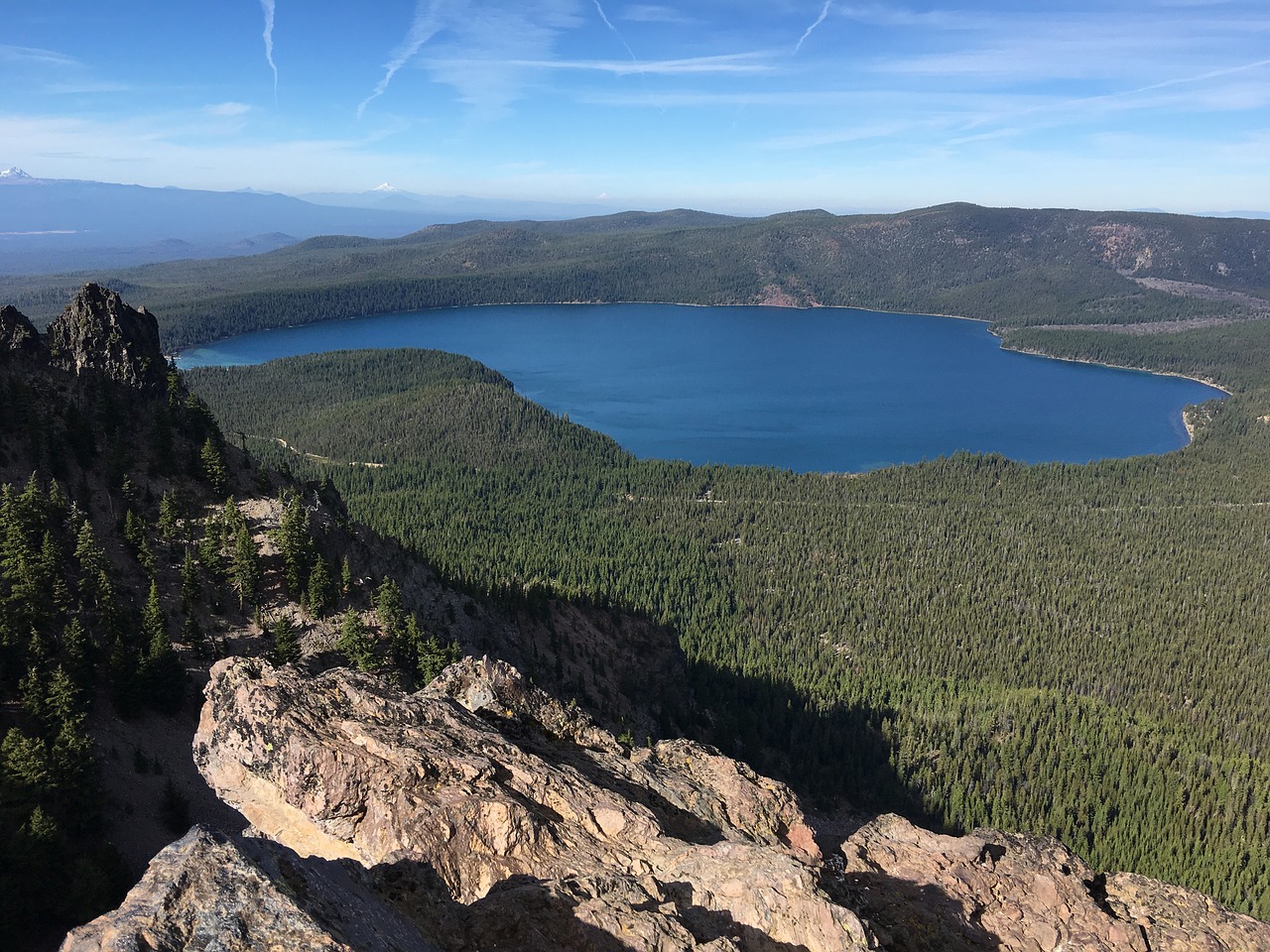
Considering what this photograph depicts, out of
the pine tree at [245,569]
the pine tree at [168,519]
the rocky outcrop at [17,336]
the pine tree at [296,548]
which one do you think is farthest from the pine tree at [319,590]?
the rocky outcrop at [17,336]

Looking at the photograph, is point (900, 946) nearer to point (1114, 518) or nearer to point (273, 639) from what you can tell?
point (273, 639)

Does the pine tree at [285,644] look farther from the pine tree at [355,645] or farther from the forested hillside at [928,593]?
the forested hillside at [928,593]

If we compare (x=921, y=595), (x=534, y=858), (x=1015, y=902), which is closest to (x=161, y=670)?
(x=534, y=858)

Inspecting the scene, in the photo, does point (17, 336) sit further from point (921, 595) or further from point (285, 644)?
point (921, 595)

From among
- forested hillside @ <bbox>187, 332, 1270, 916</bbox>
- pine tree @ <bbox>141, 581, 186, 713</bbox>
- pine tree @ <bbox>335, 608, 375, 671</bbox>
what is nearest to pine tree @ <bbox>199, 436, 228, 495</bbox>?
pine tree @ <bbox>141, 581, 186, 713</bbox>

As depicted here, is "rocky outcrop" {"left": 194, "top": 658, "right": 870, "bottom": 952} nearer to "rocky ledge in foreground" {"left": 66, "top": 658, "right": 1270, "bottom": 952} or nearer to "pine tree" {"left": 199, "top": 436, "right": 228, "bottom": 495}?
"rocky ledge in foreground" {"left": 66, "top": 658, "right": 1270, "bottom": 952}

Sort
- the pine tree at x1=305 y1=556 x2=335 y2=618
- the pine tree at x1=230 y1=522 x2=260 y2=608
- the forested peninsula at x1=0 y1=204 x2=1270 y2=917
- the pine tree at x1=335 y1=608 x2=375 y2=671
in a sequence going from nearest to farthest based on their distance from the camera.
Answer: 1. the pine tree at x1=335 y1=608 x2=375 y2=671
2. the pine tree at x1=230 y1=522 x2=260 y2=608
3. the pine tree at x1=305 y1=556 x2=335 y2=618
4. the forested peninsula at x1=0 y1=204 x2=1270 y2=917

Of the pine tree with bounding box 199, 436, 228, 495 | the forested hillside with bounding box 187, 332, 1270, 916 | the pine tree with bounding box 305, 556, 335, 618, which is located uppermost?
the pine tree with bounding box 199, 436, 228, 495
